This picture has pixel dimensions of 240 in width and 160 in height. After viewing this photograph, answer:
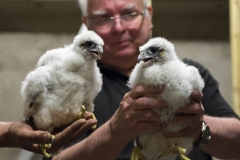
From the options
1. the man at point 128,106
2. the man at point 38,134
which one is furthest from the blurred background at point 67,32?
the man at point 38,134

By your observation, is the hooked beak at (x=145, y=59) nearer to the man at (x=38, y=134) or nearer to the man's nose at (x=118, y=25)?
the man at (x=38, y=134)

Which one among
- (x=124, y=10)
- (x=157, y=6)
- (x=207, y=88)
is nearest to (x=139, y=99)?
(x=124, y=10)

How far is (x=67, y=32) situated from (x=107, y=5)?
0.91m

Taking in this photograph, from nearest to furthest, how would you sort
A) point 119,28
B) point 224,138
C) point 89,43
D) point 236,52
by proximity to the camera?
point 89,43
point 224,138
point 119,28
point 236,52

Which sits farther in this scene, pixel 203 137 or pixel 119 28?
pixel 119 28

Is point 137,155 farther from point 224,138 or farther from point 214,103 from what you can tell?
point 214,103

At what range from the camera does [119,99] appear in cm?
137

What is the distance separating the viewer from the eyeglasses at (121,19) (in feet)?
4.41

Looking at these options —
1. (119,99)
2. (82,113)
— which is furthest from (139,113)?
(119,99)

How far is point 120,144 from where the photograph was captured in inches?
35.8

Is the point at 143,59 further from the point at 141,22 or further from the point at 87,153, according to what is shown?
the point at 141,22

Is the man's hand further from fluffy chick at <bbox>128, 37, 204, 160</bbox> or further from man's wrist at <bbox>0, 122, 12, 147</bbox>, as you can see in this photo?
man's wrist at <bbox>0, 122, 12, 147</bbox>

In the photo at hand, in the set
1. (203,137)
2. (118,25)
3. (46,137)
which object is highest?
(118,25)

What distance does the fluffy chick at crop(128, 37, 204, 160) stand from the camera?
29.3 inches
